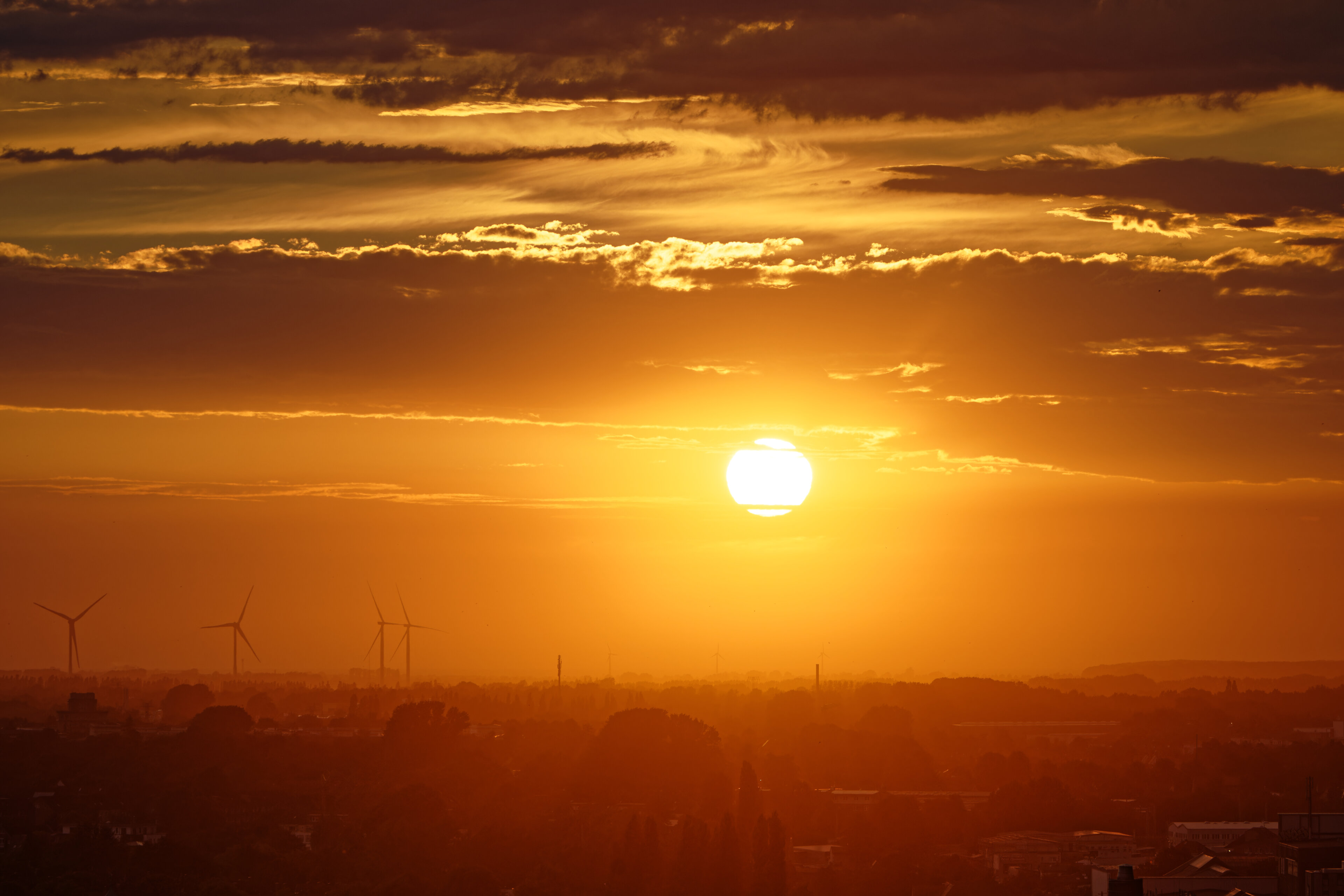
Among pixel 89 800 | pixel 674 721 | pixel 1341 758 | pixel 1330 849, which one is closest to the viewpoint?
pixel 1330 849

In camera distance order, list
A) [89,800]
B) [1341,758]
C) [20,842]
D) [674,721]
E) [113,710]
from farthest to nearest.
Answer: [113,710], [674,721], [1341,758], [89,800], [20,842]

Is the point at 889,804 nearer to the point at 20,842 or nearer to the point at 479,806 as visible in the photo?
the point at 479,806

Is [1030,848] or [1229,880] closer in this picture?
[1229,880]

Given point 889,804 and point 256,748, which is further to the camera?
point 256,748

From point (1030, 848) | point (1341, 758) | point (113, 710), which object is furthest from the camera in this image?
point (113, 710)

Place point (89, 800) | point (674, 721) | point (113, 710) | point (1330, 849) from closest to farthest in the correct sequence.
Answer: point (1330, 849)
point (89, 800)
point (674, 721)
point (113, 710)

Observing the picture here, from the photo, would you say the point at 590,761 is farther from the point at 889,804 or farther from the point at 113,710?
the point at 113,710

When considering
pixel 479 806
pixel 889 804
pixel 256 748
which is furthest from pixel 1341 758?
pixel 256 748

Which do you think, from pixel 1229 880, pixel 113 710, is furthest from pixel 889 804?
pixel 113 710
